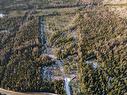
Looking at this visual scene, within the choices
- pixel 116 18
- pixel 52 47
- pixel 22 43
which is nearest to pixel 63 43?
pixel 52 47

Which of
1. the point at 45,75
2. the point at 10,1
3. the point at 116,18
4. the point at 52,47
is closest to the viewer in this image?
the point at 45,75

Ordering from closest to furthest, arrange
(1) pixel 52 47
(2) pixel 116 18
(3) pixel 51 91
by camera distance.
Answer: (3) pixel 51 91
(1) pixel 52 47
(2) pixel 116 18

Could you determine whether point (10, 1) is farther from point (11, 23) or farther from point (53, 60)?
point (53, 60)

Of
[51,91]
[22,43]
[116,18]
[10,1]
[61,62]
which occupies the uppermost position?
[10,1]

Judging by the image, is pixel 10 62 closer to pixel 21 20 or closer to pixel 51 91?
pixel 51 91

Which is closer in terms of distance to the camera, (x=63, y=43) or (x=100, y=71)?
(x=100, y=71)

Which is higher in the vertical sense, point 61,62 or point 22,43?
point 22,43
